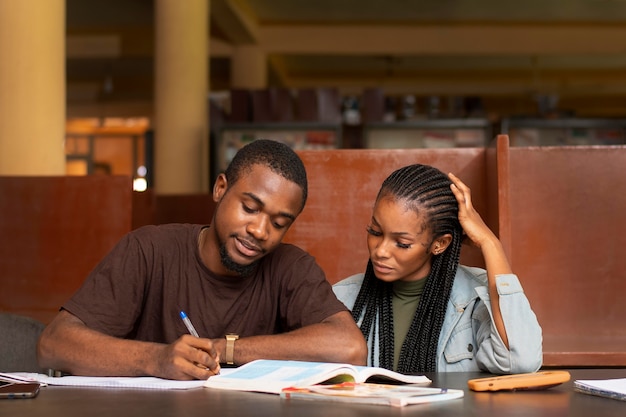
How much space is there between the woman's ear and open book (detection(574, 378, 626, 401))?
0.65m

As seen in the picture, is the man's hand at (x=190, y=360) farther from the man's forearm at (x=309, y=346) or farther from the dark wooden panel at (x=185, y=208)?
the dark wooden panel at (x=185, y=208)

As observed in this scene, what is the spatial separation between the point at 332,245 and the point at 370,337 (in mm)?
594

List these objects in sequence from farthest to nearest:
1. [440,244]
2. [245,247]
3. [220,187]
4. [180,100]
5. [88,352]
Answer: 1. [180,100]
2. [440,244]
3. [220,187]
4. [245,247]
5. [88,352]

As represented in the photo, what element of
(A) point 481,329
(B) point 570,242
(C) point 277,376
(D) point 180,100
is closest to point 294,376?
(C) point 277,376

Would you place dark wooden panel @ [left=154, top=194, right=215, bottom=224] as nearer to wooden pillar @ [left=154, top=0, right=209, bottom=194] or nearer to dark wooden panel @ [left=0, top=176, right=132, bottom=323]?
dark wooden panel @ [left=0, top=176, right=132, bottom=323]

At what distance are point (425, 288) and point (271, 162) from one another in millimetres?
529

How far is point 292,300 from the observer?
7.12 feet

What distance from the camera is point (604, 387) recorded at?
1662mm

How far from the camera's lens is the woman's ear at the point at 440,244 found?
92.0 inches

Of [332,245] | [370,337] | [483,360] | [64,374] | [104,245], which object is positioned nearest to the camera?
[64,374]

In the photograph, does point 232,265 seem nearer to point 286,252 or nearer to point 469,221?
point 286,252

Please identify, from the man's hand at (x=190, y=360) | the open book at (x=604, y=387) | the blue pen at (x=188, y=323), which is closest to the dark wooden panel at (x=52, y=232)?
the blue pen at (x=188, y=323)

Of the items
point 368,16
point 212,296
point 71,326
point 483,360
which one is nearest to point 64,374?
point 71,326

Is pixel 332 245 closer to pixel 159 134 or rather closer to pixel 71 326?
pixel 71 326
